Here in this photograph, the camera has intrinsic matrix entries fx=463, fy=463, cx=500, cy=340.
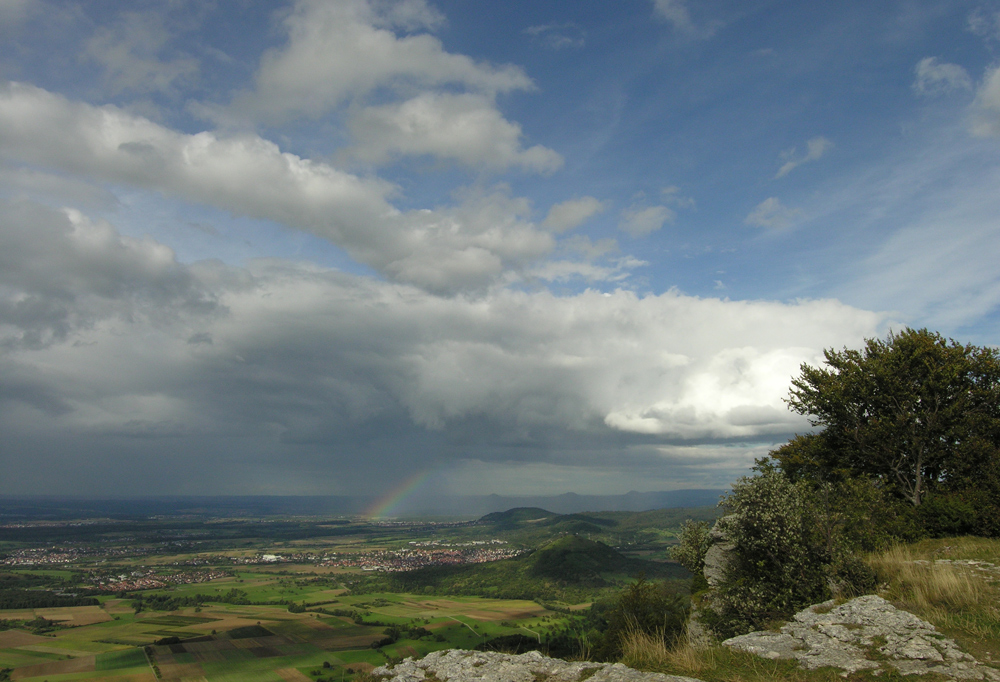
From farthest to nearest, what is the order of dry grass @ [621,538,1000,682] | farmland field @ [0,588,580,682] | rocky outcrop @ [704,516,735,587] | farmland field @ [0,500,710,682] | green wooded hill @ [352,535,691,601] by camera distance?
green wooded hill @ [352,535,691,601]
farmland field @ [0,500,710,682]
farmland field @ [0,588,580,682]
rocky outcrop @ [704,516,735,587]
dry grass @ [621,538,1000,682]

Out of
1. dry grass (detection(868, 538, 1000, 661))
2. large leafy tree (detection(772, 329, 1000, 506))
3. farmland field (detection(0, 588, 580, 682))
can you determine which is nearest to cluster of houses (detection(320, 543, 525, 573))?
farmland field (detection(0, 588, 580, 682))

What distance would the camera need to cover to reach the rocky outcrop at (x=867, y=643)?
7215mm

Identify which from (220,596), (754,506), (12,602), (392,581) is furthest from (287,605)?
(754,506)

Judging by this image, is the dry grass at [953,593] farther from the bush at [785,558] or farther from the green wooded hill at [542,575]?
the green wooded hill at [542,575]

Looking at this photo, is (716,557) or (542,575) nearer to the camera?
(716,557)

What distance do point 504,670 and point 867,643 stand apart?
6.75 m

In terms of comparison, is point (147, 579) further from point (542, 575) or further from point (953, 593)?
point (953, 593)

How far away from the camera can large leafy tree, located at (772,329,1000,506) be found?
88.3 feet

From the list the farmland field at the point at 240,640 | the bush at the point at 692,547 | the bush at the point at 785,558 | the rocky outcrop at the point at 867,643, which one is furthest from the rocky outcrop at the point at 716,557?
the farmland field at the point at 240,640

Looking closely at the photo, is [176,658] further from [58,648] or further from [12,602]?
[12,602]

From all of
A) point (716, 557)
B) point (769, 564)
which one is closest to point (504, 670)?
point (769, 564)

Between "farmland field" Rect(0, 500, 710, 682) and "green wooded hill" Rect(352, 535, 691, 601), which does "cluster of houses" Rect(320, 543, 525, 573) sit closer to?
"farmland field" Rect(0, 500, 710, 682)

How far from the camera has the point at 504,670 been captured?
364 inches

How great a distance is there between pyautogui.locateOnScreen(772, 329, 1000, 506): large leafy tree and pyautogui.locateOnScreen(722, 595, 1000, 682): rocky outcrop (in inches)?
879
